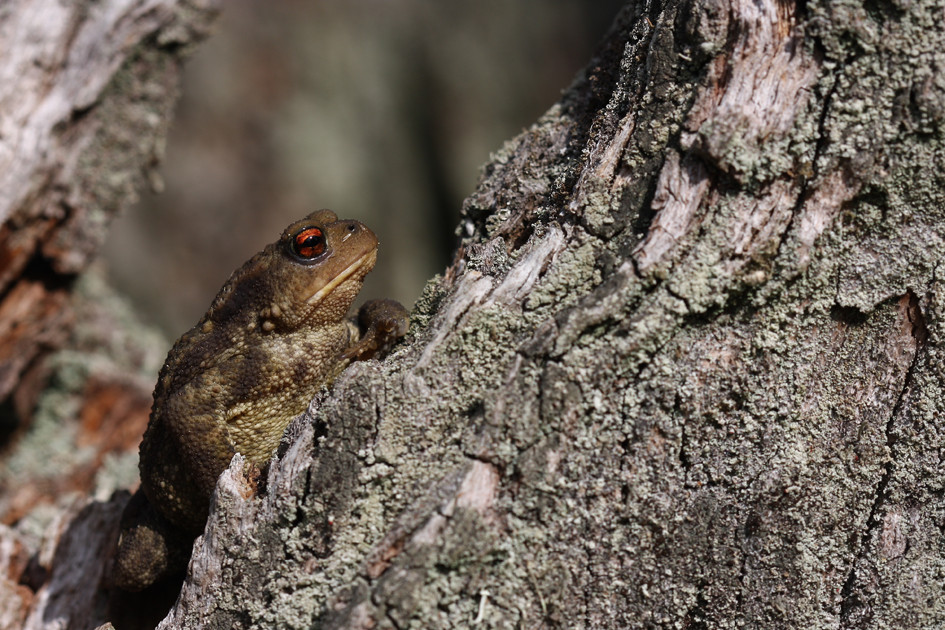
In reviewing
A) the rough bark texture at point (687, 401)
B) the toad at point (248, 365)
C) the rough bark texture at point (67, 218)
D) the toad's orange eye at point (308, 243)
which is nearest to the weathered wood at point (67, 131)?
the rough bark texture at point (67, 218)

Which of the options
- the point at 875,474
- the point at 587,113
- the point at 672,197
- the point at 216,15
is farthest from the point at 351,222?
the point at 216,15

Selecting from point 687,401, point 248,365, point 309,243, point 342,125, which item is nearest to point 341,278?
point 309,243

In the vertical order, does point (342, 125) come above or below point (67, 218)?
above

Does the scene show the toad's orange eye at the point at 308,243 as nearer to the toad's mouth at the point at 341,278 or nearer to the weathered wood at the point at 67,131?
the toad's mouth at the point at 341,278

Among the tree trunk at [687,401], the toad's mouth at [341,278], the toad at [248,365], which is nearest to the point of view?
the tree trunk at [687,401]

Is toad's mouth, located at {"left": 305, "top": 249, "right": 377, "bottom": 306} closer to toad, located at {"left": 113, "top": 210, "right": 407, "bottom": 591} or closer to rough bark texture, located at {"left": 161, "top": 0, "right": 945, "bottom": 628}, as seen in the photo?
toad, located at {"left": 113, "top": 210, "right": 407, "bottom": 591}

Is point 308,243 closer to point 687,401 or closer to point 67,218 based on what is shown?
point 687,401
